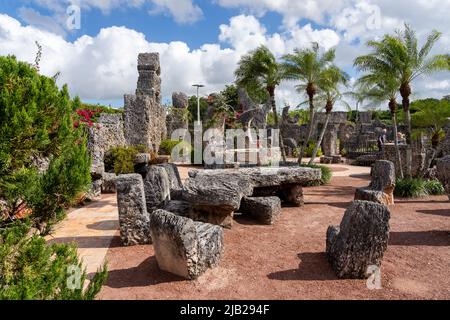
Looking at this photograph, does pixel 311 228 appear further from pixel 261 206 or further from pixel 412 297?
pixel 412 297

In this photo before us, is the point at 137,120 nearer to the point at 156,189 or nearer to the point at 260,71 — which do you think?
the point at 260,71

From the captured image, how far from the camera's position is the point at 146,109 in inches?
604

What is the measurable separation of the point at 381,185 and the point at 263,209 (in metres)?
3.99

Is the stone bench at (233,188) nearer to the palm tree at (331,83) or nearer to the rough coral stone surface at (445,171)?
the rough coral stone surface at (445,171)

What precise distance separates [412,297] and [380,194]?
511 centimetres

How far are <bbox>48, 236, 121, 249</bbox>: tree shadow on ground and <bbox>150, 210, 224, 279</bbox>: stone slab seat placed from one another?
5.32 ft

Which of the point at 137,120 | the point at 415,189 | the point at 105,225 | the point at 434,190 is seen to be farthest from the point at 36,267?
the point at 137,120

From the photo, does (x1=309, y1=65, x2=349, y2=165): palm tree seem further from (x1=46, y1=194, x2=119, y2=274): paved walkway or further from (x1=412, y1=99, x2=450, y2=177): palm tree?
(x1=46, y1=194, x2=119, y2=274): paved walkway

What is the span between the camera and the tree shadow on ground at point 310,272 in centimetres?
493

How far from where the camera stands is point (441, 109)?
45.2 feet

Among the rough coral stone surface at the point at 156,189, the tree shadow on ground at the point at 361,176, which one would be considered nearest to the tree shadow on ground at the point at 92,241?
the rough coral stone surface at the point at 156,189

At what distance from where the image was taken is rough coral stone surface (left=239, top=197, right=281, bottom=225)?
778cm

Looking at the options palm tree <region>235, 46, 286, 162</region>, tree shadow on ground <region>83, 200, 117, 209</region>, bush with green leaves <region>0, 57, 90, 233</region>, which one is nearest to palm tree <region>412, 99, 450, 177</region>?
palm tree <region>235, 46, 286, 162</region>
